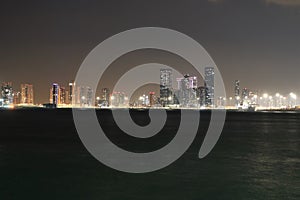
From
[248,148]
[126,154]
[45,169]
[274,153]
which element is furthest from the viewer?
[248,148]

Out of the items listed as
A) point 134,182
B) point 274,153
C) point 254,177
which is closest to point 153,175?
point 134,182

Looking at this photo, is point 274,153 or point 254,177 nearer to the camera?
point 254,177

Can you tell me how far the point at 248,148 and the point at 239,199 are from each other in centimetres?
2182

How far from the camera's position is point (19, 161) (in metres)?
28.3

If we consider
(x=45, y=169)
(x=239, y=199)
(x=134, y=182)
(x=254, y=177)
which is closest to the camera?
(x=239, y=199)

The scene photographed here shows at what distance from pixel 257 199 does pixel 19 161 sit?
677 inches

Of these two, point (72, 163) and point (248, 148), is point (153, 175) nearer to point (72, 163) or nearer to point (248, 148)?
point (72, 163)

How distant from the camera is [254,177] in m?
23.5

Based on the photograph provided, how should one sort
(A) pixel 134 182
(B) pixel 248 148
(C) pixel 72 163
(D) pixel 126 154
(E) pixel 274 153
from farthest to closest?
→ (B) pixel 248 148, (E) pixel 274 153, (D) pixel 126 154, (C) pixel 72 163, (A) pixel 134 182

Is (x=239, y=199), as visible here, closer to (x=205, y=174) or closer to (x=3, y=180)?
(x=205, y=174)

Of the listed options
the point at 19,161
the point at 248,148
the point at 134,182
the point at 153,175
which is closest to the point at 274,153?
the point at 248,148

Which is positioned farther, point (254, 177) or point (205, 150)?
point (205, 150)

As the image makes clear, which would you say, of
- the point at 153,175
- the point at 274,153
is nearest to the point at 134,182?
the point at 153,175

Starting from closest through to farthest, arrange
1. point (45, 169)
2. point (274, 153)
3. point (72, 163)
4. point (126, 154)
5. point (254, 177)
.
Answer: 1. point (254, 177)
2. point (45, 169)
3. point (72, 163)
4. point (126, 154)
5. point (274, 153)
